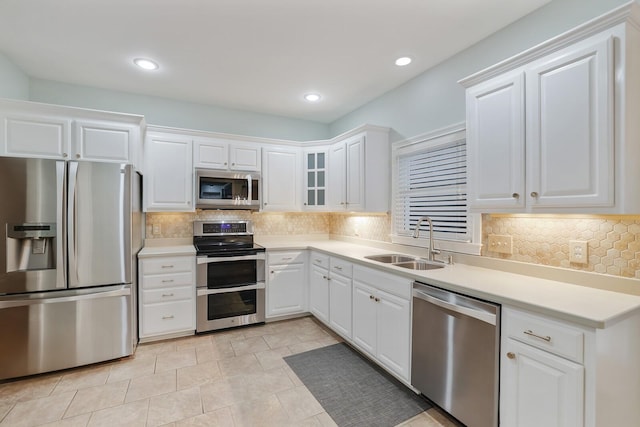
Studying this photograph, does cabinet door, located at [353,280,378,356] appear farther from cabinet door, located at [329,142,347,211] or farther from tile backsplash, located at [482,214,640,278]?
cabinet door, located at [329,142,347,211]

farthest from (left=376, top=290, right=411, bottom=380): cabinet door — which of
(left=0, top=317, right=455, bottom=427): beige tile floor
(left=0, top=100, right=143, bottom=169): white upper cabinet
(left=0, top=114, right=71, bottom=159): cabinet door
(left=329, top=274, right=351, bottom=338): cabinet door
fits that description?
(left=0, top=114, right=71, bottom=159): cabinet door

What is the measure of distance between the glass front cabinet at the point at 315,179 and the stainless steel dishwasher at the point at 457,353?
82.2 inches

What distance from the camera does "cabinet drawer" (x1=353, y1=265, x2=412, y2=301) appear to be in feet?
7.18

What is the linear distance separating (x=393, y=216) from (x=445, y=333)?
1.54 m

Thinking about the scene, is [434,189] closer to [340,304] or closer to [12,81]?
[340,304]

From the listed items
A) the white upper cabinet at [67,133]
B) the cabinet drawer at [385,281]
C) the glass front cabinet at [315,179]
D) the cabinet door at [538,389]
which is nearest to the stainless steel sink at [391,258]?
the cabinet drawer at [385,281]

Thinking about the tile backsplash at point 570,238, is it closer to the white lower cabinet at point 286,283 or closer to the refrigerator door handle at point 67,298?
the white lower cabinet at point 286,283

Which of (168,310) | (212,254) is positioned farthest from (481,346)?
(168,310)

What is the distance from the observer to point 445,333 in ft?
6.14

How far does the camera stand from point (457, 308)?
5.90 ft

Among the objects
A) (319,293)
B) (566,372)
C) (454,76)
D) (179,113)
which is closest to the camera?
(566,372)

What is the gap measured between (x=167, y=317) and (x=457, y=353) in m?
2.72

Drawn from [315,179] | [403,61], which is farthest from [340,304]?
[403,61]

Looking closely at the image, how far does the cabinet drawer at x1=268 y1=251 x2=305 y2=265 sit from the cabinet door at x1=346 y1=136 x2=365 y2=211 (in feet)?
2.76
